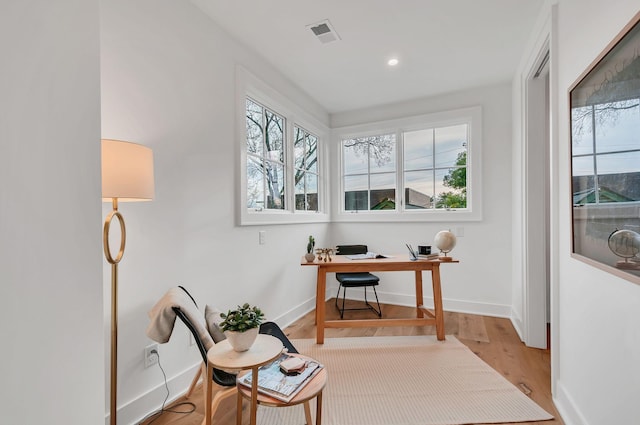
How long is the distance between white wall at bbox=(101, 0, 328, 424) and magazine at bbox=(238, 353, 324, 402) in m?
0.85

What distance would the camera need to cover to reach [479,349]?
259 centimetres

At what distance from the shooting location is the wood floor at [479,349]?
5.84 ft

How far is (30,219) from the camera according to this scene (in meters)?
0.83

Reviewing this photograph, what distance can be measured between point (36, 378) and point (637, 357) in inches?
75.8

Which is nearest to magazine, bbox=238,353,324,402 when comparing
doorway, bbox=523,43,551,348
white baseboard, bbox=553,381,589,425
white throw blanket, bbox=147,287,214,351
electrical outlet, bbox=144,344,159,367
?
white throw blanket, bbox=147,287,214,351

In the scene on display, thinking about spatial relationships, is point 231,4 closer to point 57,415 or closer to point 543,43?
point 543,43

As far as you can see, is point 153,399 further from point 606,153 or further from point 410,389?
point 606,153

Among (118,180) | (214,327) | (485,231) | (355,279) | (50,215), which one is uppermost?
(118,180)

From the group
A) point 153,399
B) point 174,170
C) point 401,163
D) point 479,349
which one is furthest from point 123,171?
point 401,163

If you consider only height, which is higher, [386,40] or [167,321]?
[386,40]

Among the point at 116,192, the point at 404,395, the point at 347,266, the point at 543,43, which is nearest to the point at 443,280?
the point at 347,266

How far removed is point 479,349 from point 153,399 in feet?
8.16

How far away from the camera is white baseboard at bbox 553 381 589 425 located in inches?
60.4

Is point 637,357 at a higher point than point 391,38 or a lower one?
lower
